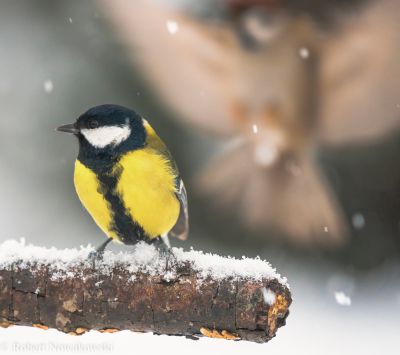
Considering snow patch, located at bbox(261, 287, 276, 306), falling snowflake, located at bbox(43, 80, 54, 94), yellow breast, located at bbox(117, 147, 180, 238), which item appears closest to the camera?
snow patch, located at bbox(261, 287, 276, 306)

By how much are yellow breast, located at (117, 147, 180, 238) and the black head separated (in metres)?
0.03

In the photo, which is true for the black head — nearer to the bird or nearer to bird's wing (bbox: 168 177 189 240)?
the bird

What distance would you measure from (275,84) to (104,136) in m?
1.23

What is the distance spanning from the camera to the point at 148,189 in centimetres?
114

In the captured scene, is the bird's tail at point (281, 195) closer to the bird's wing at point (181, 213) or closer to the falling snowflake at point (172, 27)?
the falling snowflake at point (172, 27)

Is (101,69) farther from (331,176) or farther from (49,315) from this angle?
(49,315)

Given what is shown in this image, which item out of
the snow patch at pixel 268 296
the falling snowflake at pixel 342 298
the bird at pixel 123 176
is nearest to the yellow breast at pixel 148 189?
the bird at pixel 123 176

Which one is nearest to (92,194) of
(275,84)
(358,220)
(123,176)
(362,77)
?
(123,176)

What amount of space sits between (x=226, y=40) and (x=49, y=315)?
1.53 m

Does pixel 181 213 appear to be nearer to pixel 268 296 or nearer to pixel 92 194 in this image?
pixel 92 194

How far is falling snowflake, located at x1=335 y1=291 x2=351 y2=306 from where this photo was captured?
2334 mm

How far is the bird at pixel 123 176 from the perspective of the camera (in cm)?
113

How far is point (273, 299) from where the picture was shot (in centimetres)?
89

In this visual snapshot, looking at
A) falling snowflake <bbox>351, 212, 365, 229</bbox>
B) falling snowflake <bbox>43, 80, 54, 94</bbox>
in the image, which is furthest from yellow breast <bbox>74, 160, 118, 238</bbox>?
falling snowflake <bbox>351, 212, 365, 229</bbox>
